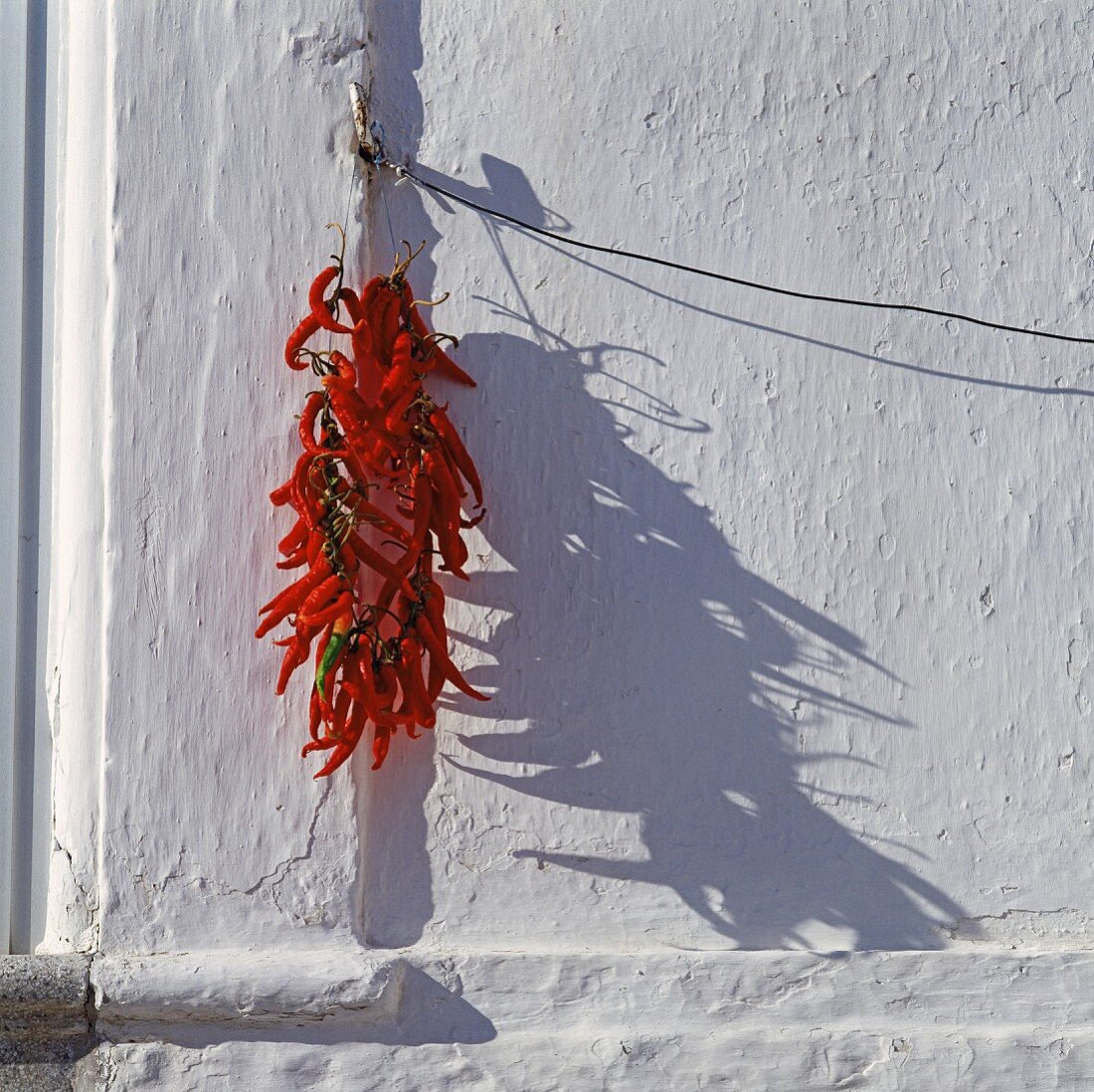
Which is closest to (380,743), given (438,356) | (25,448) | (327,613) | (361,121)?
(327,613)

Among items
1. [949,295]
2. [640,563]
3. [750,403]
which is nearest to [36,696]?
[640,563]

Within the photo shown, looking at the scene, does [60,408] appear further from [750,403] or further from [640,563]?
[750,403]

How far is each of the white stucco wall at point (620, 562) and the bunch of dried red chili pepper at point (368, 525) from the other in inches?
5.4

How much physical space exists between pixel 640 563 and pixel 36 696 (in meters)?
1.18

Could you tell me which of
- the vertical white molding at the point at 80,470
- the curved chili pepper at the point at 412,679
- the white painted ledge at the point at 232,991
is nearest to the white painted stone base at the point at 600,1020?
the white painted ledge at the point at 232,991

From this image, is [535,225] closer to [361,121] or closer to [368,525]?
[361,121]

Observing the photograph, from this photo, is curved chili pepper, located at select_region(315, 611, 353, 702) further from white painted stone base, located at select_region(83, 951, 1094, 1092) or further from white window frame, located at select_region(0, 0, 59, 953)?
white window frame, located at select_region(0, 0, 59, 953)

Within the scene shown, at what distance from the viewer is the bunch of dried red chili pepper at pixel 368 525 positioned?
2.04 m

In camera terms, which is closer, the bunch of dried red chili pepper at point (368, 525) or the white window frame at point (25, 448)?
the bunch of dried red chili pepper at point (368, 525)

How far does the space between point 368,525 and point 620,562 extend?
1.55ft

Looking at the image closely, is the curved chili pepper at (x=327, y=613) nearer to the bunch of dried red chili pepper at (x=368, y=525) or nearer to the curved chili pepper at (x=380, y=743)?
the bunch of dried red chili pepper at (x=368, y=525)

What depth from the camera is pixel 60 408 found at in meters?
2.35

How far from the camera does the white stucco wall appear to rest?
2.15m

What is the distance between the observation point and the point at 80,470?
229 cm
